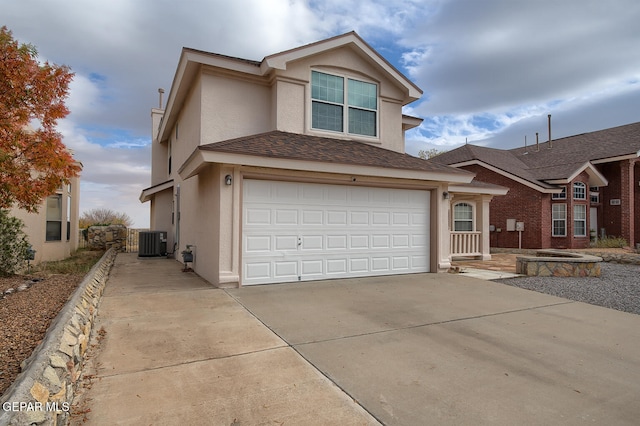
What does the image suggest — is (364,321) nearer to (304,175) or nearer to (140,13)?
(304,175)

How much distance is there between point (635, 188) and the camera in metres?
20.5

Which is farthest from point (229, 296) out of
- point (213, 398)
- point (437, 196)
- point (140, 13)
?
point (140, 13)

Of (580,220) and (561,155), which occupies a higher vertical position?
(561,155)

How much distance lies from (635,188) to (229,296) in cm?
2470

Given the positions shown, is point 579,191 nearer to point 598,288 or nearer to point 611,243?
point 611,243

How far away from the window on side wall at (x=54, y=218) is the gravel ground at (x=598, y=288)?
15.8m

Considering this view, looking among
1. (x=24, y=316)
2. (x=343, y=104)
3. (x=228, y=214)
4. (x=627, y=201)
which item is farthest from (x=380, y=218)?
(x=627, y=201)

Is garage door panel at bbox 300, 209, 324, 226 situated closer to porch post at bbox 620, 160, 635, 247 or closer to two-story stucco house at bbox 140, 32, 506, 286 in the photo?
two-story stucco house at bbox 140, 32, 506, 286

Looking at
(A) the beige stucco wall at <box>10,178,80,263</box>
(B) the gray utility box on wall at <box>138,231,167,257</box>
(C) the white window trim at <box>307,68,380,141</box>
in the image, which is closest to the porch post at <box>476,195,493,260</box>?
(C) the white window trim at <box>307,68,380,141</box>

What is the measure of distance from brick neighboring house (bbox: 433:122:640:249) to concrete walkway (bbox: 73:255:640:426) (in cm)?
1305

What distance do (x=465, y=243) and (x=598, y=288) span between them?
638cm
